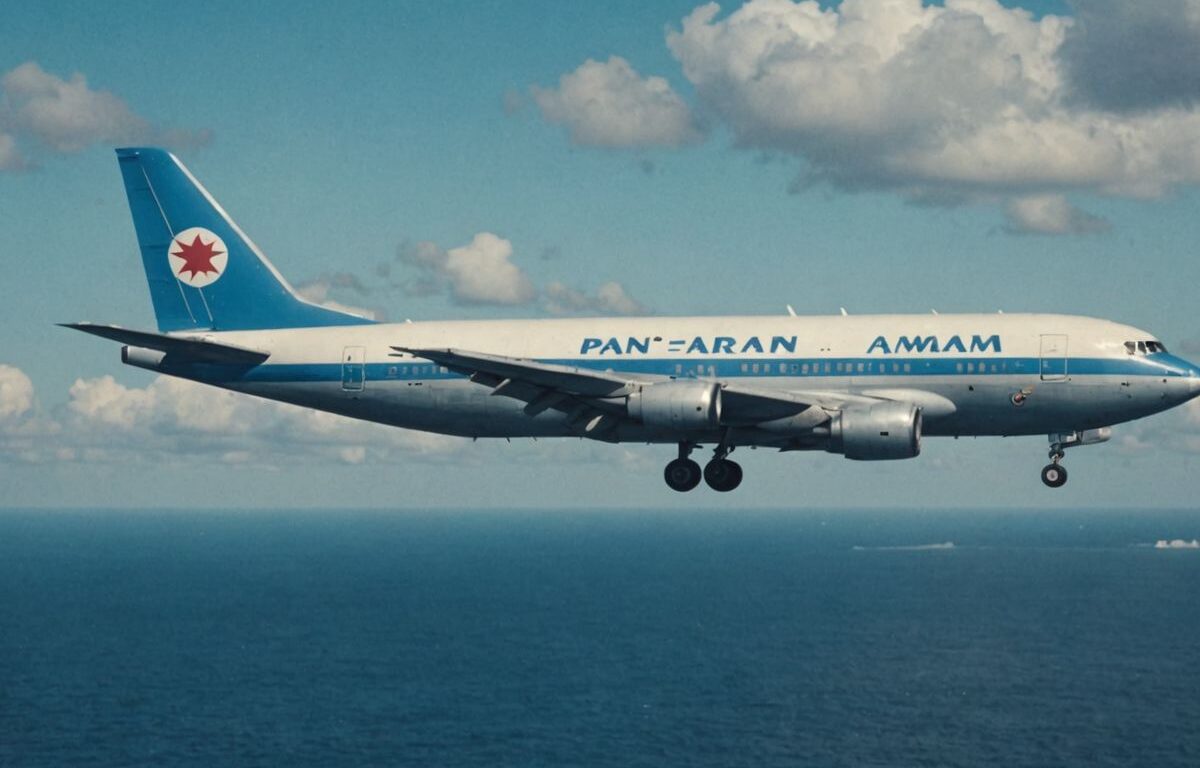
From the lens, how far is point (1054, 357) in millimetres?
46188

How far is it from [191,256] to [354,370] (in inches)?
441

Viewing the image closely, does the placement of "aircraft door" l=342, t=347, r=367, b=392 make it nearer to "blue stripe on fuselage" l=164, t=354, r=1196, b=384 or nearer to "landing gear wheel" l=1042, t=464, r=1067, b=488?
"blue stripe on fuselage" l=164, t=354, r=1196, b=384

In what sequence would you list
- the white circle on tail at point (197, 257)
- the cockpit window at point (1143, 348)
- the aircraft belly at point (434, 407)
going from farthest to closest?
the white circle on tail at point (197, 257) → the aircraft belly at point (434, 407) → the cockpit window at point (1143, 348)

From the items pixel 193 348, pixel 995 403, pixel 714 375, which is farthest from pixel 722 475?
pixel 193 348

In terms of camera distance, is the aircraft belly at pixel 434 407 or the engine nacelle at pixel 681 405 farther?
the aircraft belly at pixel 434 407

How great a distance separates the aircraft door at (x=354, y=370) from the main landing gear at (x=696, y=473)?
13.5 m

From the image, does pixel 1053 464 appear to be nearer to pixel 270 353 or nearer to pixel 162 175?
pixel 270 353

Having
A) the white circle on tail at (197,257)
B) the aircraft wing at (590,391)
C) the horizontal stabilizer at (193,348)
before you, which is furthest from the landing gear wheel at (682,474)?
the white circle on tail at (197,257)

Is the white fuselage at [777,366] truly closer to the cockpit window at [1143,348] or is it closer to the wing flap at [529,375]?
the cockpit window at [1143,348]

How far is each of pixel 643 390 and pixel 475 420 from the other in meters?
9.93

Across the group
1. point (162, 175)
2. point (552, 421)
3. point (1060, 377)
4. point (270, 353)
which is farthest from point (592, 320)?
point (162, 175)

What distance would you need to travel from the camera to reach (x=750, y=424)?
1843 inches

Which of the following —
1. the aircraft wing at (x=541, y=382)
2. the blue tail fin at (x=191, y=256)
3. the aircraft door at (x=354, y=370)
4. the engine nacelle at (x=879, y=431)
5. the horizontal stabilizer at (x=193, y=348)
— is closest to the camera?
the engine nacelle at (x=879, y=431)

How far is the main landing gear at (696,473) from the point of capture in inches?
2013
